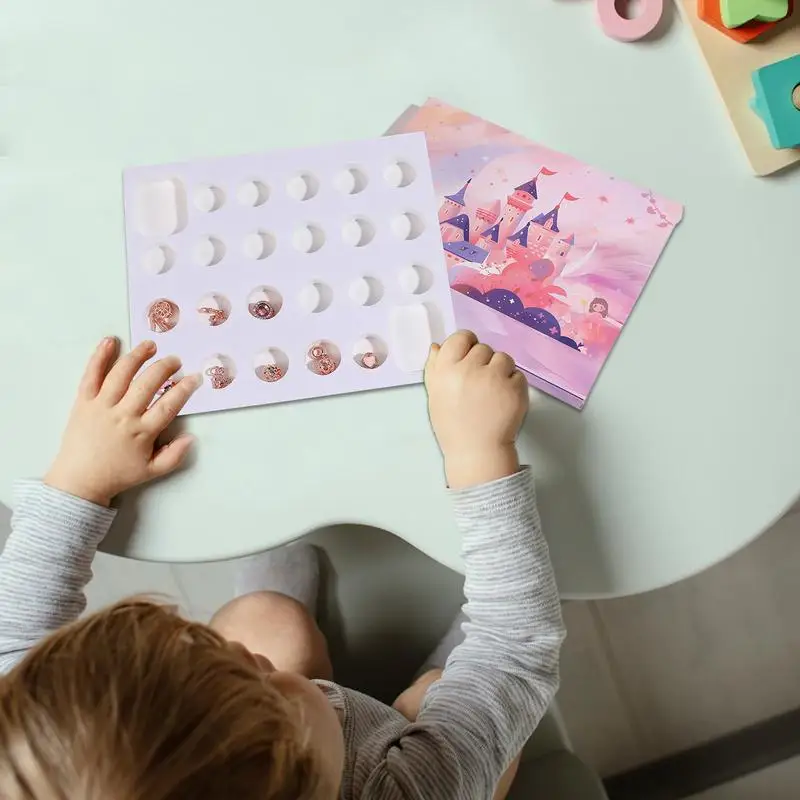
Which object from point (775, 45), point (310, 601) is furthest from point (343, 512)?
point (775, 45)

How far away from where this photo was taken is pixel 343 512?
1.71ft

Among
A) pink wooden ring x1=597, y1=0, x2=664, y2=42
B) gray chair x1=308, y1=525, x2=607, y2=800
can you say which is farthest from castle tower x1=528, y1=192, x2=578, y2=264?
gray chair x1=308, y1=525, x2=607, y2=800

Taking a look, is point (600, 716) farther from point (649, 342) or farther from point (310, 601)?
point (649, 342)

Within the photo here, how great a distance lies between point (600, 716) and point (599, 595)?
1.82ft

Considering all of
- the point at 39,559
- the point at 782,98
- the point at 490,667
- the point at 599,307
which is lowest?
the point at 490,667

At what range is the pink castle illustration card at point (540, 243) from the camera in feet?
1.76

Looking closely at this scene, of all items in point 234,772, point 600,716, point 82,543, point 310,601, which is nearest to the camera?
point 234,772

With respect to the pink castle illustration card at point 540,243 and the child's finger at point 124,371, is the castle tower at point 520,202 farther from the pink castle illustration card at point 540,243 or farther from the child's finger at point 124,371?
the child's finger at point 124,371

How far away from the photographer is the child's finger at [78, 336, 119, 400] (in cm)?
53

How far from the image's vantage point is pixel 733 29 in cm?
Result: 55

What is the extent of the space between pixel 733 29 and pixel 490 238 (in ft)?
0.71

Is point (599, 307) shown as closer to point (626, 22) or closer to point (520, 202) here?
point (520, 202)

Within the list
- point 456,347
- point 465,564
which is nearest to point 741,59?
point 456,347

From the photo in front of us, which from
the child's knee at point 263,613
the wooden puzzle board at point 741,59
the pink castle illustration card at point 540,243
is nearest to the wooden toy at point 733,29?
the wooden puzzle board at point 741,59
